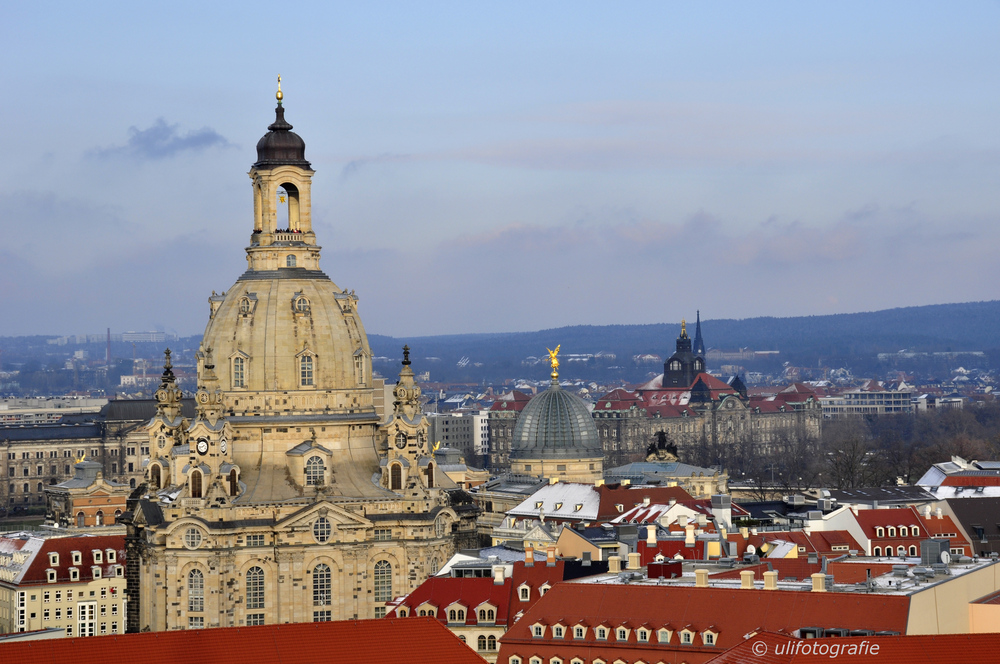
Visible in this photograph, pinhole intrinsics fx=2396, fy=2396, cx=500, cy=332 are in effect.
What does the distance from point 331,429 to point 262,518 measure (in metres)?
7.15

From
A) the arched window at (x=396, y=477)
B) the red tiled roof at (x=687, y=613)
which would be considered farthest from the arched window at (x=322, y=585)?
the red tiled roof at (x=687, y=613)

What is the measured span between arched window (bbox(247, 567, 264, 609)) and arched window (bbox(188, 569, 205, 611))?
2559 millimetres

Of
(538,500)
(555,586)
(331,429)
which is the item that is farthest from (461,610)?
(538,500)

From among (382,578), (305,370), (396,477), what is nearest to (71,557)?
(305,370)

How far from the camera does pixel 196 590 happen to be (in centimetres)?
12912

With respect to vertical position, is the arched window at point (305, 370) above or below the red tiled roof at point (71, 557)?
above

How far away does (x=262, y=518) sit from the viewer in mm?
130750

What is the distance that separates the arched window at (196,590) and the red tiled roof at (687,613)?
121 feet

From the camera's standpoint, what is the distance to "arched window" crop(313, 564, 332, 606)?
131 m

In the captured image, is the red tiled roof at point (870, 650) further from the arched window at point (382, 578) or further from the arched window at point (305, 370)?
the arched window at point (305, 370)

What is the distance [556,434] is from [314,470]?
202 feet

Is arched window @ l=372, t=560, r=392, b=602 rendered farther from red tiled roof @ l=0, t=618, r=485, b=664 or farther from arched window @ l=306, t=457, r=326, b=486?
red tiled roof @ l=0, t=618, r=485, b=664

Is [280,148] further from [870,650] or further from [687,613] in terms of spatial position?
[870,650]

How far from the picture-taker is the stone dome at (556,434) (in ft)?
632
